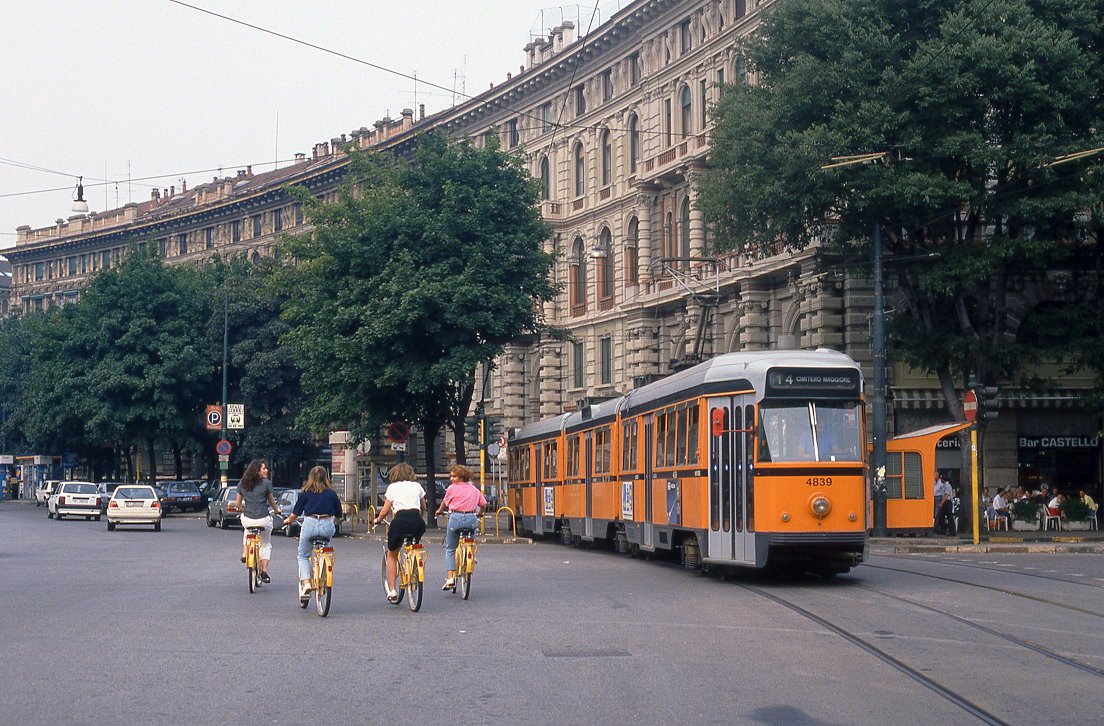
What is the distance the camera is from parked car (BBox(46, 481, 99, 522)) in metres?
57.3

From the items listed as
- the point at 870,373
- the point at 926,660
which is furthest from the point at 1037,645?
the point at 870,373

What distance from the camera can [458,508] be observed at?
59.0 feet

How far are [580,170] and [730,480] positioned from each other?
41.7 m

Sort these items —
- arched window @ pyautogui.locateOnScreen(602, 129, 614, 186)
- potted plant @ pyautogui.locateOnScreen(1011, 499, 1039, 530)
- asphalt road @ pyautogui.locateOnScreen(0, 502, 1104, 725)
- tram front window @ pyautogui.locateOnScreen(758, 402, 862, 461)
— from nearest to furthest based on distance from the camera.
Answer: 1. asphalt road @ pyautogui.locateOnScreen(0, 502, 1104, 725)
2. tram front window @ pyautogui.locateOnScreen(758, 402, 862, 461)
3. potted plant @ pyautogui.locateOnScreen(1011, 499, 1039, 530)
4. arched window @ pyautogui.locateOnScreen(602, 129, 614, 186)

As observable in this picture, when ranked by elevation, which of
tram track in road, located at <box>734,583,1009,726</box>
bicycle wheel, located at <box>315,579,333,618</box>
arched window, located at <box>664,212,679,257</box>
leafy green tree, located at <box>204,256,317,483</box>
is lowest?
tram track in road, located at <box>734,583,1009,726</box>

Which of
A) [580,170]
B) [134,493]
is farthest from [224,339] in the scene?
[134,493]

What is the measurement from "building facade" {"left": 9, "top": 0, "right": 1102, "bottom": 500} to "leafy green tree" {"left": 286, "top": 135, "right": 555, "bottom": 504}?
230cm

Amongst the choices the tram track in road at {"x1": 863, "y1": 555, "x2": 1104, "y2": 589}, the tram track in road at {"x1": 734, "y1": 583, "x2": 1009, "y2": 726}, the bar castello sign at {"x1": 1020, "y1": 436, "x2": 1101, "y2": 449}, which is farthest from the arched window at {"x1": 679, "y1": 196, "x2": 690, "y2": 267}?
the tram track in road at {"x1": 734, "y1": 583, "x2": 1009, "y2": 726}

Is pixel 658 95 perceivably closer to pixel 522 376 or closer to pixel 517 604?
pixel 522 376

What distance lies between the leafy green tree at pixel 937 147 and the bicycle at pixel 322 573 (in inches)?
724

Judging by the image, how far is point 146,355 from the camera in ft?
226

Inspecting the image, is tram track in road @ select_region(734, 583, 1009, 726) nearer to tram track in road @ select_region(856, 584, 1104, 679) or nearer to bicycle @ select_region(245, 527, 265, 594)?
tram track in road @ select_region(856, 584, 1104, 679)

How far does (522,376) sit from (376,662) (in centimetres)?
5394

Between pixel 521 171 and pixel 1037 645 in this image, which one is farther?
pixel 521 171
